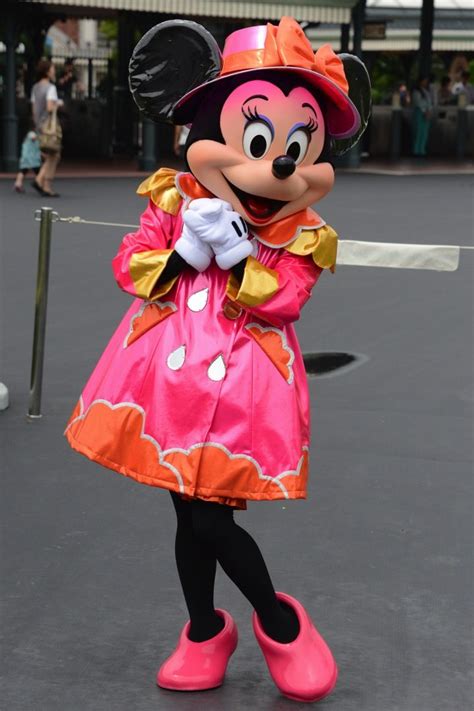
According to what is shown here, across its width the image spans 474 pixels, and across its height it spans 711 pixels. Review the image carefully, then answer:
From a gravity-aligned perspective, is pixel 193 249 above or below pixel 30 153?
below

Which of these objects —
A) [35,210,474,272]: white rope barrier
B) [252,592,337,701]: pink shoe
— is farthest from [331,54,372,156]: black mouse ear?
[252,592,337,701]: pink shoe

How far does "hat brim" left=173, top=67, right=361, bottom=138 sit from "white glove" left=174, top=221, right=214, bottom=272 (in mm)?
407

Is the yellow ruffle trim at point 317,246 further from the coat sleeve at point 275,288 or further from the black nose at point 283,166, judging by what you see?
the black nose at point 283,166

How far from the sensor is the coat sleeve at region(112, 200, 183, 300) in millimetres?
3242

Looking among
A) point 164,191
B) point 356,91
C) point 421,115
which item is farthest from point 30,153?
point 164,191

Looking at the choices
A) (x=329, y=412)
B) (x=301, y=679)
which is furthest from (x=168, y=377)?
(x=329, y=412)

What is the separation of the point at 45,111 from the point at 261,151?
1240 cm

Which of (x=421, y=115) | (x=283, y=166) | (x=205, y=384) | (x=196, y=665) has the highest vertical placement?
(x=421, y=115)

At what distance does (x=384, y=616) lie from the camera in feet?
12.9

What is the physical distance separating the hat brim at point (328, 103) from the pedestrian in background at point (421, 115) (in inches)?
844

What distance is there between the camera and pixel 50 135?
14.7m

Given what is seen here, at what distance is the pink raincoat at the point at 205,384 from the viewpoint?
3.12 m

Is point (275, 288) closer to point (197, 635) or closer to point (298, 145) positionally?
point (298, 145)

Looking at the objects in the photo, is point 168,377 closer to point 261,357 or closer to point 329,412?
point 261,357
